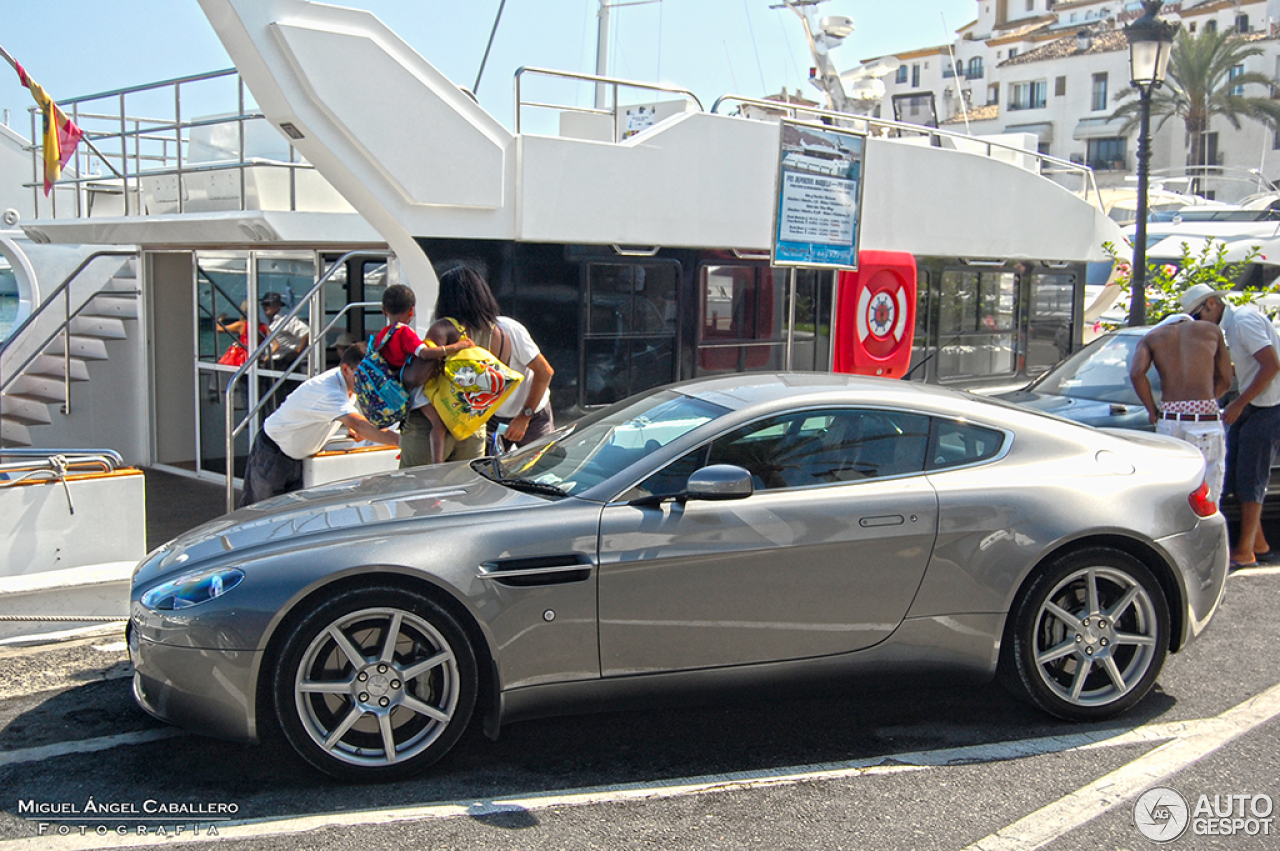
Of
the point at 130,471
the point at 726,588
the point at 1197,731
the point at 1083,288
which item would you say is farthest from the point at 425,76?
the point at 1083,288

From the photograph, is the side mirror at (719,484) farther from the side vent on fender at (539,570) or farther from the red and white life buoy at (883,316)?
the red and white life buoy at (883,316)

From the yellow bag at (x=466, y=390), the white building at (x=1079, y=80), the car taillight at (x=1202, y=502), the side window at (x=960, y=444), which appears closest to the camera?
the side window at (x=960, y=444)

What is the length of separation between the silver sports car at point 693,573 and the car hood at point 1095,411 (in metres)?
2.50

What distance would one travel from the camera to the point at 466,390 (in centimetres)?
593

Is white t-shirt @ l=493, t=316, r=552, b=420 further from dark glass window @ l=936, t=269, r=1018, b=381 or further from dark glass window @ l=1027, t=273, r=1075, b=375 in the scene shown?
dark glass window @ l=1027, t=273, r=1075, b=375

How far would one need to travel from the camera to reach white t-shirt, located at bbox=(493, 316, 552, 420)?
255 inches

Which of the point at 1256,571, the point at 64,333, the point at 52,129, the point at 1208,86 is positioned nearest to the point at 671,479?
the point at 1256,571

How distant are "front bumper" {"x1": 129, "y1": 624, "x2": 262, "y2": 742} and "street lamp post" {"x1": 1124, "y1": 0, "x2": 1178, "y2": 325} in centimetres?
1007

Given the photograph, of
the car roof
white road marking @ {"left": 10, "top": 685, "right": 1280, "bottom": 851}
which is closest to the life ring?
the car roof

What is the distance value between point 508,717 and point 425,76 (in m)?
4.82

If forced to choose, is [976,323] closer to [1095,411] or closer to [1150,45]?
[1150,45]

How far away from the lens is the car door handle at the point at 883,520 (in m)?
4.27

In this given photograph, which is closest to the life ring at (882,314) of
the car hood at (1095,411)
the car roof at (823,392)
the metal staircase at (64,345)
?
the car hood at (1095,411)

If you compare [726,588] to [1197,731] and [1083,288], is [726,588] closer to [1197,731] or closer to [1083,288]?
[1197,731]
